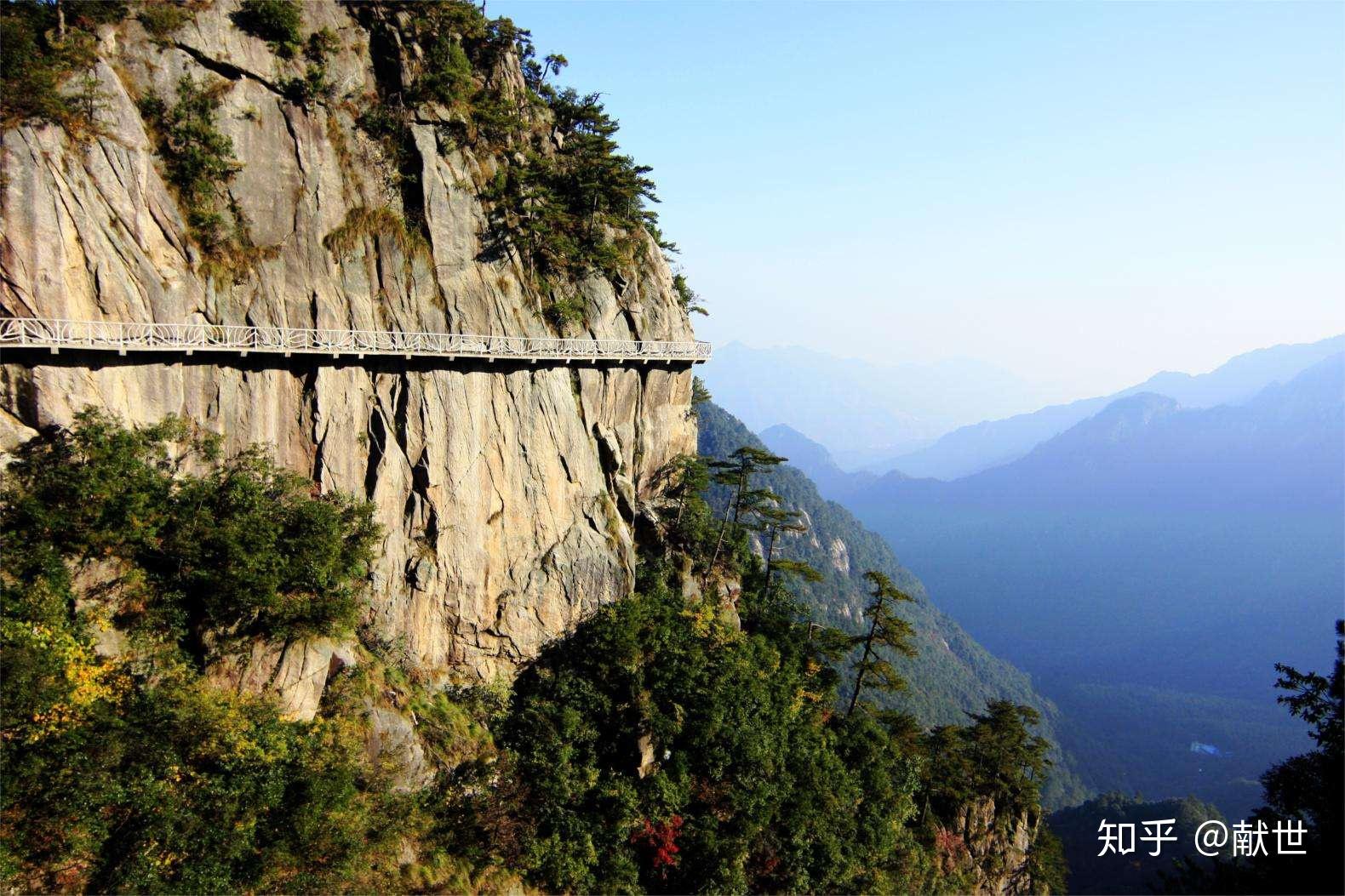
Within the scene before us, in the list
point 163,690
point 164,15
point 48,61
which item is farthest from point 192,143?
point 163,690

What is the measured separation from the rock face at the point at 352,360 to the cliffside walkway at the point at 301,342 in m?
0.59

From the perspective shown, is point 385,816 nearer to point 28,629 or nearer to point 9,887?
point 9,887

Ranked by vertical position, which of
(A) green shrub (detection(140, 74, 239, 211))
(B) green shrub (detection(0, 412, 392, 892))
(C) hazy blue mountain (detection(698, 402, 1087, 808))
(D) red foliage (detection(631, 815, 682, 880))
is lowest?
(C) hazy blue mountain (detection(698, 402, 1087, 808))

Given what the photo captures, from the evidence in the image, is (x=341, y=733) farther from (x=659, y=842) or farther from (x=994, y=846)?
(x=994, y=846)

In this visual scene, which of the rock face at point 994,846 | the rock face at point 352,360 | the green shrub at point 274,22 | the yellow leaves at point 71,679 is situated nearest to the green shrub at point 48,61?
the rock face at point 352,360

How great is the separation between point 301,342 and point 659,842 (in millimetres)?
22699

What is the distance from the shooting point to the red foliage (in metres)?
25.0

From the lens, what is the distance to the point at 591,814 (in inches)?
990

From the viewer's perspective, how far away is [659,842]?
83.2ft

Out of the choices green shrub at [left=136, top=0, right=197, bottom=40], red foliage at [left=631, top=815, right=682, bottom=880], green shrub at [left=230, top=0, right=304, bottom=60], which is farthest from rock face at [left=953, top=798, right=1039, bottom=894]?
green shrub at [left=136, top=0, right=197, bottom=40]

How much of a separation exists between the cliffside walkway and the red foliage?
19.5m

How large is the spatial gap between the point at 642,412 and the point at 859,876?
77.3 ft

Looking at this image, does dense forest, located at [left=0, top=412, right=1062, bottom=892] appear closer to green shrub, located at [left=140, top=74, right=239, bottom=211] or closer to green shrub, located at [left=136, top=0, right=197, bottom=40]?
green shrub, located at [left=140, top=74, right=239, bottom=211]

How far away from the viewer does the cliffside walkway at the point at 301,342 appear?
18625mm
